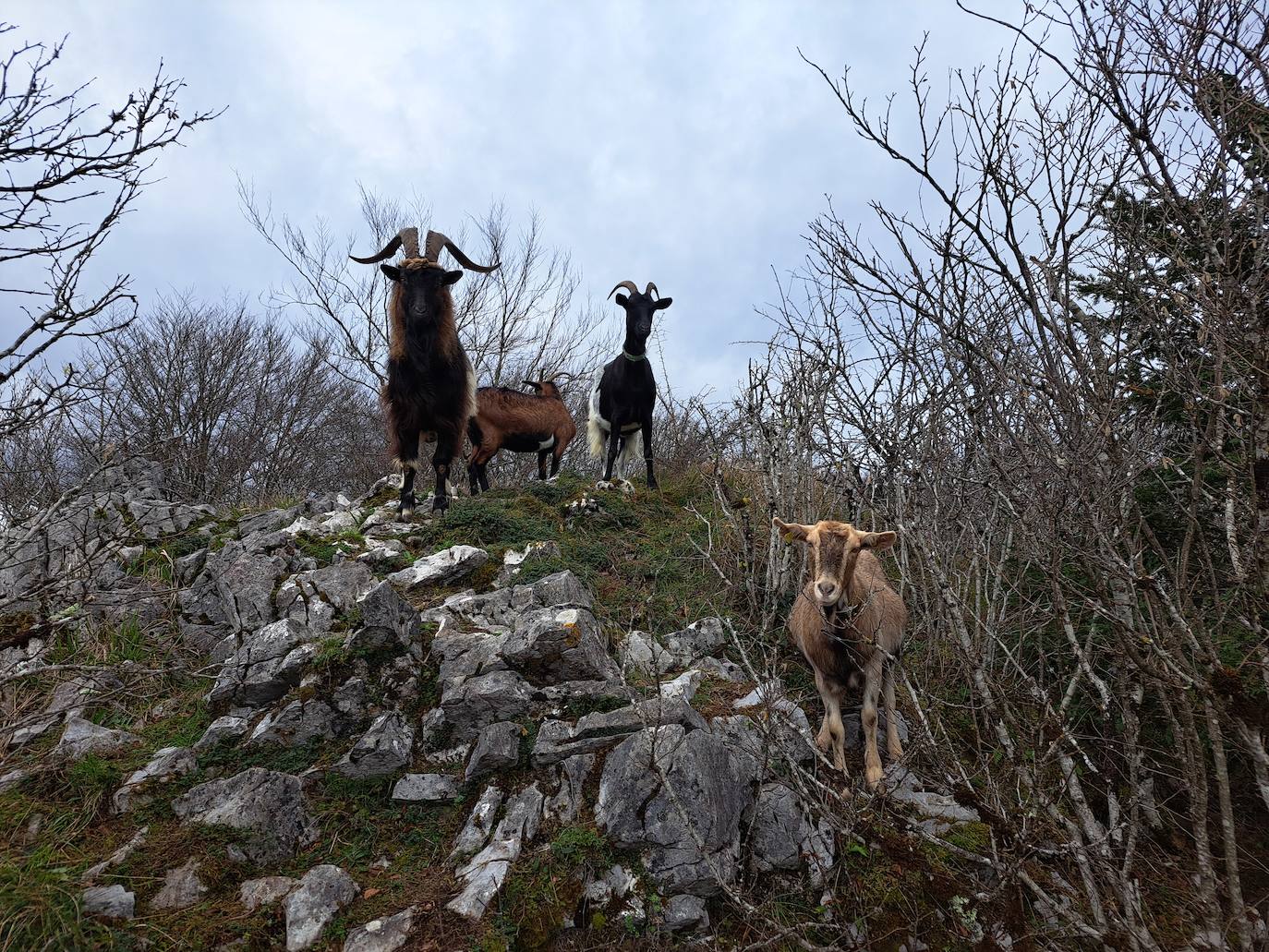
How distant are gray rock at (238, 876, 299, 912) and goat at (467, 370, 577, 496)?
21.7 feet

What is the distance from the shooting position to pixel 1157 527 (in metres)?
4.80

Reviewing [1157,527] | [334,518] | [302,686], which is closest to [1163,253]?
[1157,527]

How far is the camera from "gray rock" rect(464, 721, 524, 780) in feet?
13.9

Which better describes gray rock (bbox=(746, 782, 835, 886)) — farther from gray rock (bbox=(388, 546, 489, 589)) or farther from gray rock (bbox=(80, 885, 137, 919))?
gray rock (bbox=(388, 546, 489, 589))

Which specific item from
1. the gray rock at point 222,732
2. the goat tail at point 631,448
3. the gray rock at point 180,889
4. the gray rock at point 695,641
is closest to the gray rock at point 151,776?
the gray rock at point 222,732

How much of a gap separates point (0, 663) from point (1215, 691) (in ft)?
25.5

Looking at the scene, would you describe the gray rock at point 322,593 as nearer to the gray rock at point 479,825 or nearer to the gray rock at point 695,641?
the gray rock at point 479,825

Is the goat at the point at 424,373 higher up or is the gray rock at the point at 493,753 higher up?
the goat at the point at 424,373

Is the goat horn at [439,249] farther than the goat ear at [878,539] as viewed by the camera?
Yes

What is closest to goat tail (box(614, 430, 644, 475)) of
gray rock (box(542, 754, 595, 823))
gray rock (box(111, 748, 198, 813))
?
gray rock (box(542, 754, 595, 823))

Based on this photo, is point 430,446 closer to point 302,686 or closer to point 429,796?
point 302,686

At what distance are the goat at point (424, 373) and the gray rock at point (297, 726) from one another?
325cm

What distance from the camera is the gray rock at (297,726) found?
449 cm

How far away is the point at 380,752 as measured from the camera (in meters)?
4.33
